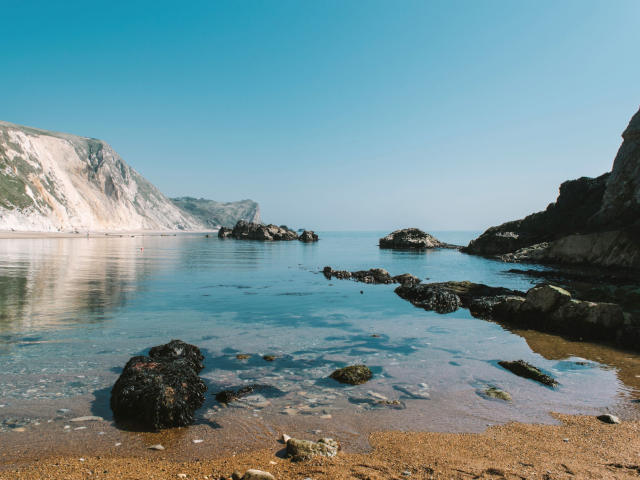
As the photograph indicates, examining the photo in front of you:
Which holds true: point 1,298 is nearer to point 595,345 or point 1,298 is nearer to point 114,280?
point 114,280

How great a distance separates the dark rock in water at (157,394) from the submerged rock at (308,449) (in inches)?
84.3

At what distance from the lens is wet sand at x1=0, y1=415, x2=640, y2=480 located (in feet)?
15.9

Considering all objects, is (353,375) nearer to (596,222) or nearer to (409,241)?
(596,222)

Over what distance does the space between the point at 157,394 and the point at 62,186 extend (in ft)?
421

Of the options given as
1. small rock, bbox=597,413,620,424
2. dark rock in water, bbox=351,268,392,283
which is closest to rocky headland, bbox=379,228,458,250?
dark rock in water, bbox=351,268,392,283

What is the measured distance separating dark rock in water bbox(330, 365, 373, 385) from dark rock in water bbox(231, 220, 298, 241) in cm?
9848

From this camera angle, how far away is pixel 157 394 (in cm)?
647

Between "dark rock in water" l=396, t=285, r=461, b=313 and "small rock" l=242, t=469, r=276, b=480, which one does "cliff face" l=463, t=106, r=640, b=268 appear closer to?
"dark rock in water" l=396, t=285, r=461, b=313

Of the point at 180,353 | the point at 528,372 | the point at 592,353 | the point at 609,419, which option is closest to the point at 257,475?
the point at 180,353

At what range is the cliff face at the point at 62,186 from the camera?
86625 mm

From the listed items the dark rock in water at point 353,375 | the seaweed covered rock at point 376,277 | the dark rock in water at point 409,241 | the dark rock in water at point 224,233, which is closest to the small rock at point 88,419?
the dark rock in water at point 353,375

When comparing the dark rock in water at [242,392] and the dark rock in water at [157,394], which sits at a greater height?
the dark rock in water at [157,394]

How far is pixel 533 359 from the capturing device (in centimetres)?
1062

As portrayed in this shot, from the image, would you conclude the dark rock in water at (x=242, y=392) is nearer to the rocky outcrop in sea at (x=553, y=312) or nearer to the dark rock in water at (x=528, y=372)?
the dark rock in water at (x=528, y=372)
